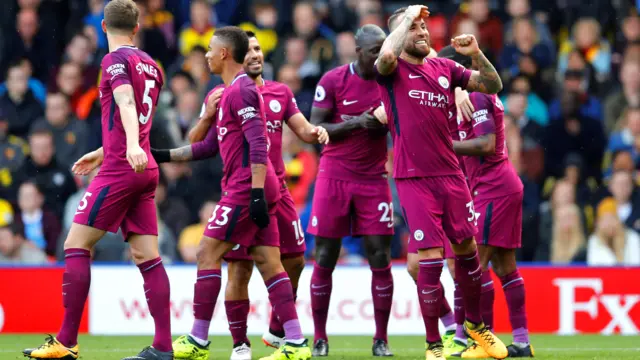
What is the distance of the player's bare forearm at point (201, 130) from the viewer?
8883mm

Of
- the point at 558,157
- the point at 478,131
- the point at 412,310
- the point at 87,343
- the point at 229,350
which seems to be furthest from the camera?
the point at 558,157

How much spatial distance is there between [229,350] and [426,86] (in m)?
3.43

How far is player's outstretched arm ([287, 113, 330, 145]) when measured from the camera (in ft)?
28.0

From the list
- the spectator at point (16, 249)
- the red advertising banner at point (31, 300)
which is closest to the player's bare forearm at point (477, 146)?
the red advertising banner at point (31, 300)

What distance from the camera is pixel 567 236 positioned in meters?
13.4

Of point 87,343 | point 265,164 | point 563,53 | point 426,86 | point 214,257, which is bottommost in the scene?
point 87,343

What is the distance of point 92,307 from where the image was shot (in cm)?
1262

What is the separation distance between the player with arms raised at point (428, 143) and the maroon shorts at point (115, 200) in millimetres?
1816

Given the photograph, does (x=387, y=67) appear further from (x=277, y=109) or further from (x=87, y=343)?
(x=87, y=343)

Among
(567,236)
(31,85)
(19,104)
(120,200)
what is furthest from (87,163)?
(31,85)

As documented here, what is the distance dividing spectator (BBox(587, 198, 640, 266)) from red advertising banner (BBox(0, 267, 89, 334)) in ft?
19.5

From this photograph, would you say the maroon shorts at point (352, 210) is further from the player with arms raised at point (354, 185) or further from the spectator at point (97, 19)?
the spectator at point (97, 19)

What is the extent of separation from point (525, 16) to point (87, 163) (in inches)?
338

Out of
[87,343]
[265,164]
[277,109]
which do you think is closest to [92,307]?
[87,343]
